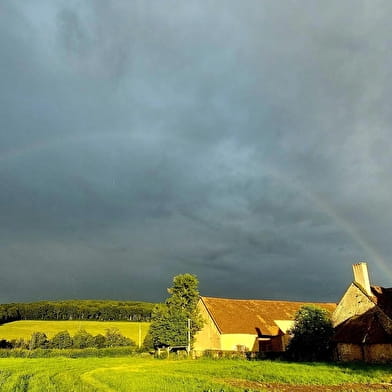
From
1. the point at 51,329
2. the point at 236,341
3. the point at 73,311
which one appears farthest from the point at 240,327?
the point at 73,311

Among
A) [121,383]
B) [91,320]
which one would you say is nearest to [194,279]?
[121,383]

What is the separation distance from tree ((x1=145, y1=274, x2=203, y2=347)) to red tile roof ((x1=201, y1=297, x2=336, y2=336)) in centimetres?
304

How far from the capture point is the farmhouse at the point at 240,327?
5350cm

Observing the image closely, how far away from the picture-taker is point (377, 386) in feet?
68.6

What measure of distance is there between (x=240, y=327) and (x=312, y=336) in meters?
15.6

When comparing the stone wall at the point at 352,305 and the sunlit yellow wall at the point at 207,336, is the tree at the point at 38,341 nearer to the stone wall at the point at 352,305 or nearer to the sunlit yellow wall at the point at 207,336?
the sunlit yellow wall at the point at 207,336

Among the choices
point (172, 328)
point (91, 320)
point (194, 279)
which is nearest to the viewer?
point (172, 328)

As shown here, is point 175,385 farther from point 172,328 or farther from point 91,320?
point 91,320

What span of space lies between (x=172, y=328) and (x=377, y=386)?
115 feet

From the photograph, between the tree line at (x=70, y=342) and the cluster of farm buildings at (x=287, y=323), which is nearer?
the cluster of farm buildings at (x=287, y=323)

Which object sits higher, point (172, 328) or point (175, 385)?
point (172, 328)

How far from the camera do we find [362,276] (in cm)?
4525

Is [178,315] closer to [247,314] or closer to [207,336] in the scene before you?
[207,336]

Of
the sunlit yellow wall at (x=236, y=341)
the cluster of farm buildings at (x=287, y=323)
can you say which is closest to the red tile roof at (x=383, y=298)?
the cluster of farm buildings at (x=287, y=323)
